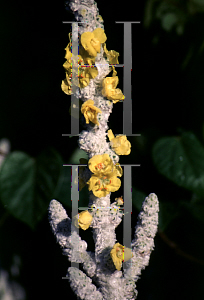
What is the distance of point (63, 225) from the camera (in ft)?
1.05

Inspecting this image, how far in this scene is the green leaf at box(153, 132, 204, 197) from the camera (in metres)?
0.50

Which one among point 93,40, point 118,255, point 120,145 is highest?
point 93,40

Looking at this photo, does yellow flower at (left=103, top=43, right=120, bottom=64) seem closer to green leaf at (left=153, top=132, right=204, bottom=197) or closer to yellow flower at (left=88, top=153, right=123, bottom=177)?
yellow flower at (left=88, top=153, right=123, bottom=177)

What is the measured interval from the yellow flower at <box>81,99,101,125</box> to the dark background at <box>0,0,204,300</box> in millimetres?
277

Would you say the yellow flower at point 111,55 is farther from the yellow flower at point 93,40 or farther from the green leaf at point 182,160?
the green leaf at point 182,160

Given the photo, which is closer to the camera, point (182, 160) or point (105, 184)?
point (105, 184)

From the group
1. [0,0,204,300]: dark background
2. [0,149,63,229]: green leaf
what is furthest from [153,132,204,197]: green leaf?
[0,149,63,229]: green leaf

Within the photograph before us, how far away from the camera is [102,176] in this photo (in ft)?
0.98

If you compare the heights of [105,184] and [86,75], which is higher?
[86,75]

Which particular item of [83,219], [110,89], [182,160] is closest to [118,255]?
[83,219]

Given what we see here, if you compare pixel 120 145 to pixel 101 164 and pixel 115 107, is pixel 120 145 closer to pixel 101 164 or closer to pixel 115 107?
pixel 101 164

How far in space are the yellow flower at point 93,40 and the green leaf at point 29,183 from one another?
9.9 inches

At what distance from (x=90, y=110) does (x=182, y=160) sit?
28 centimetres

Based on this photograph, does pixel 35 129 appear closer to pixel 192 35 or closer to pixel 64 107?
pixel 64 107
